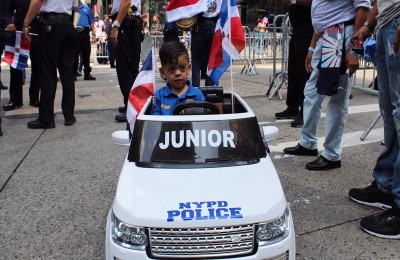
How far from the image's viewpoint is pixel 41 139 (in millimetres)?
5820

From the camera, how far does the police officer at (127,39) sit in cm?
633

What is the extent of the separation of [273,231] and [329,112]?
7.95 ft

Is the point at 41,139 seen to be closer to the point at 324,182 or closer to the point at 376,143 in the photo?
the point at 324,182

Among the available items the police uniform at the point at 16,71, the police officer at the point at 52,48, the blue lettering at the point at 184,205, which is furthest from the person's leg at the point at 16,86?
the blue lettering at the point at 184,205

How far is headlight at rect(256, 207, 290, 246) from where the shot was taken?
2291 mm

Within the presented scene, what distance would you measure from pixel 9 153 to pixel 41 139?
2.09ft

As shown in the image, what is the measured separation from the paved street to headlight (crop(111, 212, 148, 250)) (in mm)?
746

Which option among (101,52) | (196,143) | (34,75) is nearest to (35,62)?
(34,75)

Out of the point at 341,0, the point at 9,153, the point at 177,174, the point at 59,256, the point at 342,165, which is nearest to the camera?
the point at 177,174

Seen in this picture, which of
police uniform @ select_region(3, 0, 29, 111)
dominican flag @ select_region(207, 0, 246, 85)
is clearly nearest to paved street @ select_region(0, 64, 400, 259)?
police uniform @ select_region(3, 0, 29, 111)

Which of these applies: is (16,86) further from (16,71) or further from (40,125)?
(40,125)

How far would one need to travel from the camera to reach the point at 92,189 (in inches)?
163

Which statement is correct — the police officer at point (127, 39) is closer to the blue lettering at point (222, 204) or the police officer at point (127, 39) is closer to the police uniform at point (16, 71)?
the police uniform at point (16, 71)

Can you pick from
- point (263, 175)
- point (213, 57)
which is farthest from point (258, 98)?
point (263, 175)
